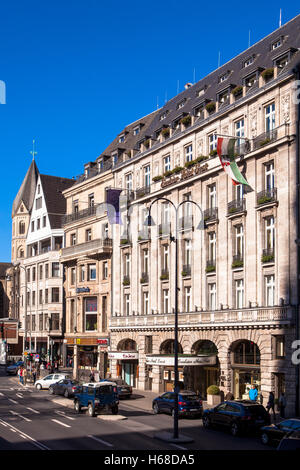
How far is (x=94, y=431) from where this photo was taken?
1216 inches

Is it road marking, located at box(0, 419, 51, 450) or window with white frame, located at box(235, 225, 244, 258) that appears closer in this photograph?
→ road marking, located at box(0, 419, 51, 450)

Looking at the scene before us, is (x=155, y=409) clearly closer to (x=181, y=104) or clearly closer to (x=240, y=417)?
(x=240, y=417)

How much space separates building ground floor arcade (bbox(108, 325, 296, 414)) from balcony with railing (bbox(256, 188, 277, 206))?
Answer: 8.20 meters

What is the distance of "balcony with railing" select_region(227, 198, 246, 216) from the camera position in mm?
44656

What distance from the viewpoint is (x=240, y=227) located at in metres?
45.4

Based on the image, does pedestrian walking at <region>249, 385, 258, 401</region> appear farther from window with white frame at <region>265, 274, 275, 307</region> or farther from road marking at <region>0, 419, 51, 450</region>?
road marking at <region>0, 419, 51, 450</region>

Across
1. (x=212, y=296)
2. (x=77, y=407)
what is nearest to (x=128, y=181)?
(x=212, y=296)

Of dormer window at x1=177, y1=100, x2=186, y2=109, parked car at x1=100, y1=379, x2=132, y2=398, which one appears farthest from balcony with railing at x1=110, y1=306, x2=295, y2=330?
dormer window at x1=177, y1=100, x2=186, y2=109

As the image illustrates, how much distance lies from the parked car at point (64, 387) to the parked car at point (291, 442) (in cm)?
2814

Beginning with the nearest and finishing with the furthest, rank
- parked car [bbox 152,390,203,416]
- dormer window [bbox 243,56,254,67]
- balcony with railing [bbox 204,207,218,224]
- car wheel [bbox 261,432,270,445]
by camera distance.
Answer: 1. car wheel [bbox 261,432,270,445]
2. parked car [bbox 152,390,203,416]
3. balcony with railing [bbox 204,207,218,224]
4. dormer window [bbox 243,56,254,67]

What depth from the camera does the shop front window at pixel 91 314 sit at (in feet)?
223

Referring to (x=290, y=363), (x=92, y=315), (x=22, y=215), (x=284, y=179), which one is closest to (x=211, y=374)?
(x=290, y=363)

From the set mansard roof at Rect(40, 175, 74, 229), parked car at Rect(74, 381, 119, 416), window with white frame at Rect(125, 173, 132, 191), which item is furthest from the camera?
mansard roof at Rect(40, 175, 74, 229)

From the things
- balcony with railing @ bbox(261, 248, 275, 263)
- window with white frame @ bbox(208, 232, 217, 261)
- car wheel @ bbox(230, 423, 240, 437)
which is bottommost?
car wheel @ bbox(230, 423, 240, 437)
